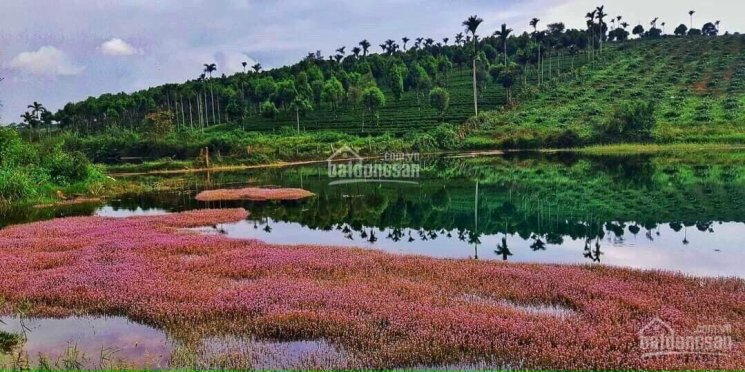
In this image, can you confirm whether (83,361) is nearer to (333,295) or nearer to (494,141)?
(333,295)

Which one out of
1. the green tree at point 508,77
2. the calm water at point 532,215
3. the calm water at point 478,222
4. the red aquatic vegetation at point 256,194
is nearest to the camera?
the calm water at point 478,222

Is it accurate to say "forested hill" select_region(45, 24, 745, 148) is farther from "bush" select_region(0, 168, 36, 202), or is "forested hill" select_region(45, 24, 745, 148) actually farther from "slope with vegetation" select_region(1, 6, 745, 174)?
"bush" select_region(0, 168, 36, 202)

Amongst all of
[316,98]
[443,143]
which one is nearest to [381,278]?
[443,143]

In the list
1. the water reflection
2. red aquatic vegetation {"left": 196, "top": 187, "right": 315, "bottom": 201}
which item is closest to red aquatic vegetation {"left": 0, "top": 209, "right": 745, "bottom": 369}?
the water reflection

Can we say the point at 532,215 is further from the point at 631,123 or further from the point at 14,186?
the point at 631,123

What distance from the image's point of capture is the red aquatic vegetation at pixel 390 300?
32.9ft

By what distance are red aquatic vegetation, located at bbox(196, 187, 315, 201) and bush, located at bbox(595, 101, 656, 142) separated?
180 feet

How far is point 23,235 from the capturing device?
24172mm

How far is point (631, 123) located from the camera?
258 feet

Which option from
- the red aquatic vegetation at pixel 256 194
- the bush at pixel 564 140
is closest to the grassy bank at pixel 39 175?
the red aquatic vegetation at pixel 256 194

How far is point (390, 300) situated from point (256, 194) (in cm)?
2913

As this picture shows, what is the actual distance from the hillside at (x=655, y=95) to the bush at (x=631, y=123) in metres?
1.79

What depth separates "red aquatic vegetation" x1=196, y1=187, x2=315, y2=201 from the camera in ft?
129

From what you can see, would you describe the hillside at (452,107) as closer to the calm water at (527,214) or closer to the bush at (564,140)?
the bush at (564,140)
